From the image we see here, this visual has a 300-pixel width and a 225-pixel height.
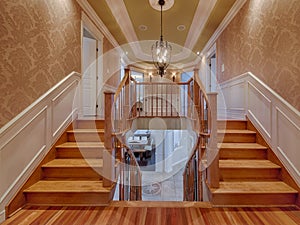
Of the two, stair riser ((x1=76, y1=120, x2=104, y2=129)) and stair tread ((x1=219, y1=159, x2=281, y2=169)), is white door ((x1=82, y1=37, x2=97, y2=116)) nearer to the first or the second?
stair riser ((x1=76, y1=120, x2=104, y2=129))

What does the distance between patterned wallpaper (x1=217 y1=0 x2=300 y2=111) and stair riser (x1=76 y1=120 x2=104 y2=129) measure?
Result: 2771 mm

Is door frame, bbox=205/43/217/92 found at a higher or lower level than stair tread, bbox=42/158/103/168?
higher

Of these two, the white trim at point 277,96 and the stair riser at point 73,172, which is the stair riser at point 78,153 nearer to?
the stair riser at point 73,172

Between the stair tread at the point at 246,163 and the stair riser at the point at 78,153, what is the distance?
173 centimetres

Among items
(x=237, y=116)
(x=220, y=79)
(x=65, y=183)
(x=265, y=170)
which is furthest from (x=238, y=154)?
(x=220, y=79)

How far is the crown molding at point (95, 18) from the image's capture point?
3.69m

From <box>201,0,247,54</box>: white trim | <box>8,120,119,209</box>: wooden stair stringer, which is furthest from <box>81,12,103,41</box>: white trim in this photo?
<box>201,0,247,54</box>: white trim

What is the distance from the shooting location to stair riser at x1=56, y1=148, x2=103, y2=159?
9.12 ft

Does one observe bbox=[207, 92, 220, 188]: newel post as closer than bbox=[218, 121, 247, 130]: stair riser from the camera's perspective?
Yes

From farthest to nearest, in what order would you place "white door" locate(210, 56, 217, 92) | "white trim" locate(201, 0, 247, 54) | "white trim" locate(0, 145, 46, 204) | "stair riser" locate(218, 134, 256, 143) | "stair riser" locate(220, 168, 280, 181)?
1. "white door" locate(210, 56, 217, 92)
2. "white trim" locate(201, 0, 247, 54)
3. "stair riser" locate(218, 134, 256, 143)
4. "stair riser" locate(220, 168, 280, 181)
5. "white trim" locate(0, 145, 46, 204)

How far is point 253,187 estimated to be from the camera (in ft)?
7.21

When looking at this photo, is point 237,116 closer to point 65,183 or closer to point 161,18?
point 161,18

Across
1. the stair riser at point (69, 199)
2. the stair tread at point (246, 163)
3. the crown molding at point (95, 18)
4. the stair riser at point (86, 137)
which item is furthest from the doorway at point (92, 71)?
the stair tread at point (246, 163)

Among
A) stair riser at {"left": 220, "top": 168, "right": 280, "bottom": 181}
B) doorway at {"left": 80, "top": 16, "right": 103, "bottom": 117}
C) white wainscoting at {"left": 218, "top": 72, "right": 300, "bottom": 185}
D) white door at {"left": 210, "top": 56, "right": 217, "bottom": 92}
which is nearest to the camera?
white wainscoting at {"left": 218, "top": 72, "right": 300, "bottom": 185}
